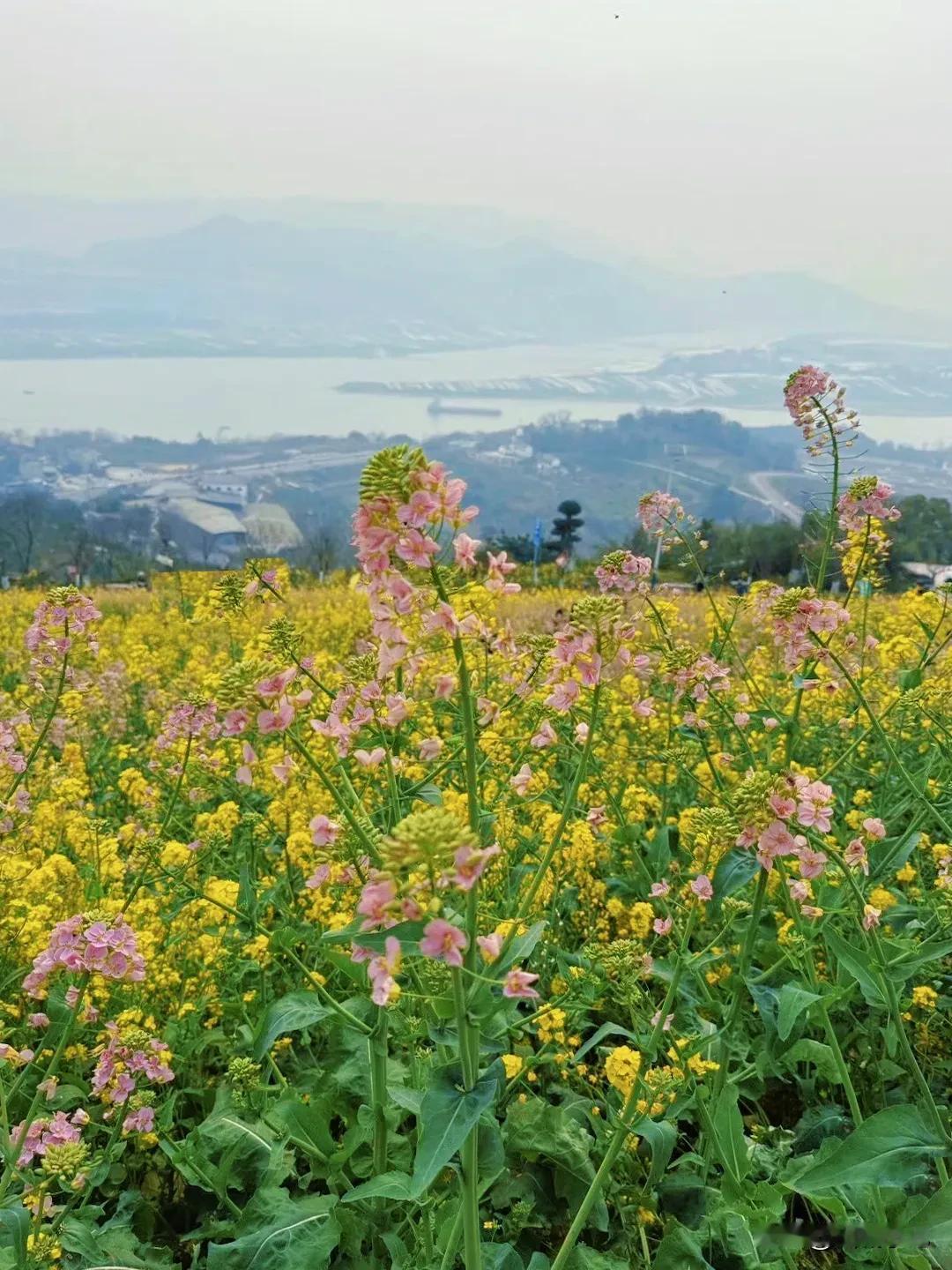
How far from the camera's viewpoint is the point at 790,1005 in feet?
6.31

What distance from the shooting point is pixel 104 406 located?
17812 cm

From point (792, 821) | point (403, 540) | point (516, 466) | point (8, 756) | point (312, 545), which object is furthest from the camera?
point (516, 466)

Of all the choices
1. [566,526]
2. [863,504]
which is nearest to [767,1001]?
[863,504]

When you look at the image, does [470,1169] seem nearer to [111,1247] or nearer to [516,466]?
[111,1247]

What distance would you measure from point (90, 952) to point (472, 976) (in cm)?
95

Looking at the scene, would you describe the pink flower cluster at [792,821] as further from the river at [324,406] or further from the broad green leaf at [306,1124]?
the river at [324,406]

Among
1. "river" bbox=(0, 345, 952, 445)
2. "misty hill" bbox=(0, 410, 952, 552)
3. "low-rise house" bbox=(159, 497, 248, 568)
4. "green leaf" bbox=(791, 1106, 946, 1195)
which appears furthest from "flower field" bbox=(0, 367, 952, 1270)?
"river" bbox=(0, 345, 952, 445)

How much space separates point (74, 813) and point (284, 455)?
8531 centimetres

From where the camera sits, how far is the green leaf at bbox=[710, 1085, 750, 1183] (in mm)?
1979

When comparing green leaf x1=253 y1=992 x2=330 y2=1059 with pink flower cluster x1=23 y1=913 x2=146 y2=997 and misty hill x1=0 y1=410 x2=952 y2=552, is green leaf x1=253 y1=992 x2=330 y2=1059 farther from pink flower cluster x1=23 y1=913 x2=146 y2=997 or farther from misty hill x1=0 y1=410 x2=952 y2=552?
misty hill x1=0 y1=410 x2=952 y2=552

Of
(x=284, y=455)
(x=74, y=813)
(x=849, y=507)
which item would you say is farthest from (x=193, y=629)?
(x=284, y=455)

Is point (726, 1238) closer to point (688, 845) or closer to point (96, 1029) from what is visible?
point (688, 845)

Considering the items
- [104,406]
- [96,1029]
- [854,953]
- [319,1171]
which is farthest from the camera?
[104,406]

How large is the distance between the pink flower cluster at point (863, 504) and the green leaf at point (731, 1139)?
164cm
